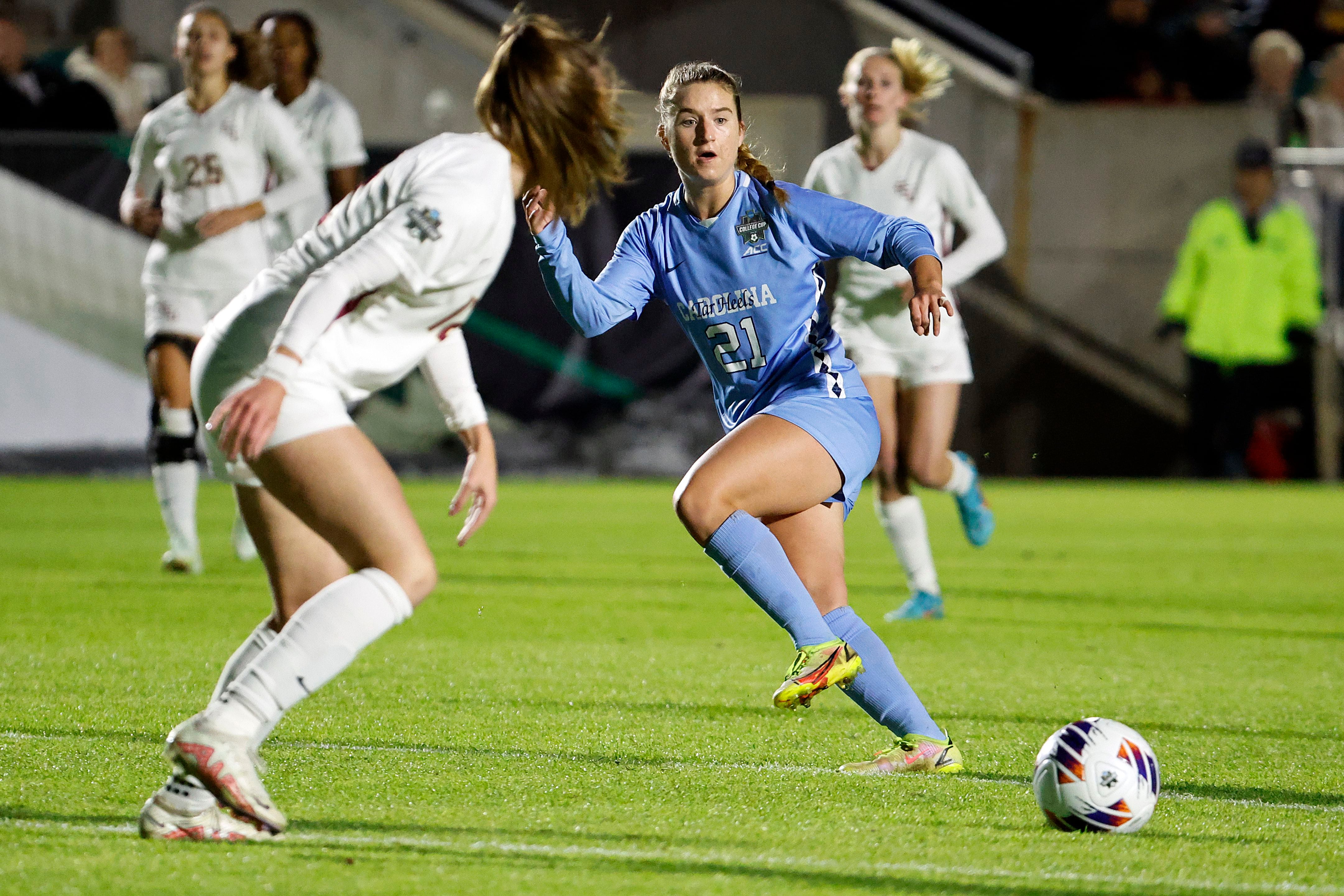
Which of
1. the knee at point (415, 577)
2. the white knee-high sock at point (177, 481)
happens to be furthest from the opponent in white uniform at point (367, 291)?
the white knee-high sock at point (177, 481)

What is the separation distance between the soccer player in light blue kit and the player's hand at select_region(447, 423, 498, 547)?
535 millimetres

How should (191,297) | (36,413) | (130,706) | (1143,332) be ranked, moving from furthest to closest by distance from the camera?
(1143,332) → (36,413) → (191,297) → (130,706)

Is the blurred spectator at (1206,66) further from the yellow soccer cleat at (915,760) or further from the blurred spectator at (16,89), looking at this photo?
the yellow soccer cleat at (915,760)

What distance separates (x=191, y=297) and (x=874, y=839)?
5.63 metres

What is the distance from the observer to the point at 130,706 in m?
5.18

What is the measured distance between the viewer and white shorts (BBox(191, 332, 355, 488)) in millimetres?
3570

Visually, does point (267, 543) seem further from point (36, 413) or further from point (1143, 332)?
point (1143, 332)

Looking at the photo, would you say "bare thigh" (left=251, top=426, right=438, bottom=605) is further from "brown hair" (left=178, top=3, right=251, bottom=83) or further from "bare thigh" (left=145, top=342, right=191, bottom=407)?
"brown hair" (left=178, top=3, right=251, bottom=83)

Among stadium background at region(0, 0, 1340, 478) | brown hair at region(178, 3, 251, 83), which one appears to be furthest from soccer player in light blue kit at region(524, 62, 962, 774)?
stadium background at region(0, 0, 1340, 478)

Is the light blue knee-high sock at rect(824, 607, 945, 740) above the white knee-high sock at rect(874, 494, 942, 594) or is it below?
→ above

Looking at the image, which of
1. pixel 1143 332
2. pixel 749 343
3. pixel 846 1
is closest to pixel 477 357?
pixel 846 1

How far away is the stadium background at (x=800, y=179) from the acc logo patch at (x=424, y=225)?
1122cm

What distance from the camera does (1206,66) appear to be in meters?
17.4

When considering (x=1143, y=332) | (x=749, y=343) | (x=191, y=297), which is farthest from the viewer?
(x=1143, y=332)
